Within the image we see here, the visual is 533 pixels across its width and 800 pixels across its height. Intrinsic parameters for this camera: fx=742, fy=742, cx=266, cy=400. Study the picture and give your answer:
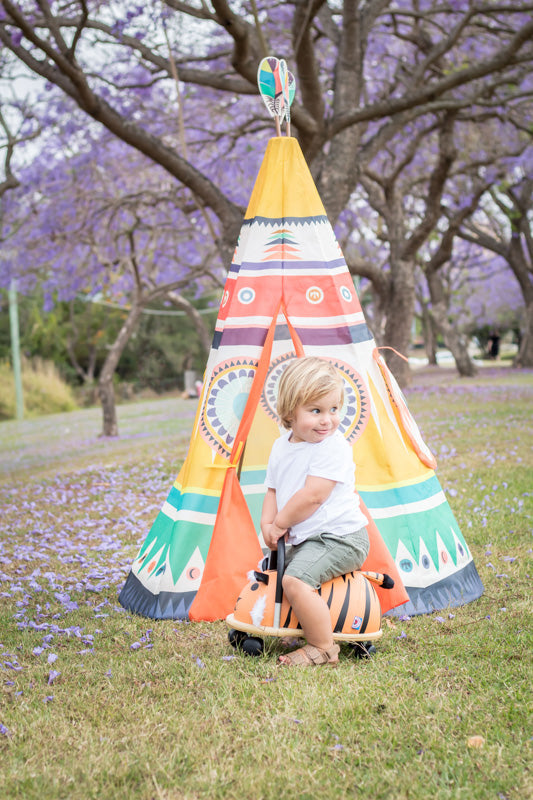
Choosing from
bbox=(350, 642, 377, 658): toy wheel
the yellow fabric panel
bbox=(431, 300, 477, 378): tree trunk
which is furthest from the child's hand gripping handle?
bbox=(431, 300, 477, 378): tree trunk

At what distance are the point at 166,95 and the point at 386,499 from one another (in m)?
10.7

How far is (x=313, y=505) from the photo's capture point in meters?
3.21

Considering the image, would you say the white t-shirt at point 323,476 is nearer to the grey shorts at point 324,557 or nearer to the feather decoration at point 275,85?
the grey shorts at point 324,557

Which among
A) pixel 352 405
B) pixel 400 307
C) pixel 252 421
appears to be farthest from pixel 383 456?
pixel 400 307

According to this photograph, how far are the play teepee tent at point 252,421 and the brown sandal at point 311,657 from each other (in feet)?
2.29

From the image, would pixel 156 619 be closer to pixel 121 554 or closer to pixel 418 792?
pixel 121 554

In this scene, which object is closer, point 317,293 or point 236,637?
point 236,637

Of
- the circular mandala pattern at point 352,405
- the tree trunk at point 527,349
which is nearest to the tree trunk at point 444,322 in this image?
the tree trunk at point 527,349

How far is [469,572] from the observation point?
3932 millimetres

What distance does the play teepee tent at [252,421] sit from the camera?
3.82m

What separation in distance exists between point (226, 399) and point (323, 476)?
3.34ft

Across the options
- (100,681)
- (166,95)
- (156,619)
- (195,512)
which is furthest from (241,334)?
(166,95)

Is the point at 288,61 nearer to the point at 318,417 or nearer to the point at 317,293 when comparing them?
the point at 317,293

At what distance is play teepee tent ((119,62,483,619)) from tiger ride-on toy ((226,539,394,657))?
57 centimetres
